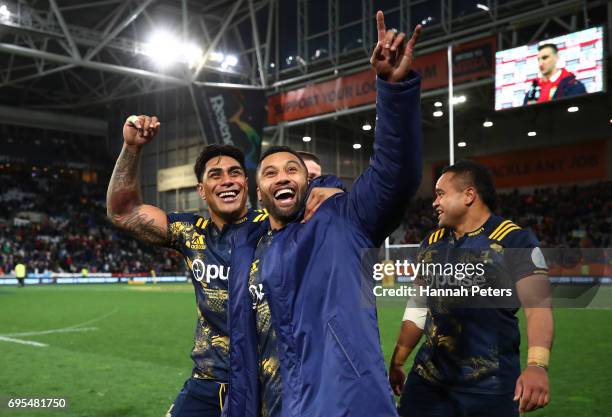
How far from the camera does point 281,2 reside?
102ft

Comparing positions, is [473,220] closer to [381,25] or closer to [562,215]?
[381,25]

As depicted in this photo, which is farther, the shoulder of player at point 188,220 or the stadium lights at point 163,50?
the stadium lights at point 163,50

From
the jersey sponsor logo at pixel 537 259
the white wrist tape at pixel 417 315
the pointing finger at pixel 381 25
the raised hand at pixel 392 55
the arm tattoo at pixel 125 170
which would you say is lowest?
the white wrist tape at pixel 417 315

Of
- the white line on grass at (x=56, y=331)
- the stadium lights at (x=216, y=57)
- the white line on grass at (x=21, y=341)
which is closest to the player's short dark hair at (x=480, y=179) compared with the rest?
the white line on grass at (x=21, y=341)

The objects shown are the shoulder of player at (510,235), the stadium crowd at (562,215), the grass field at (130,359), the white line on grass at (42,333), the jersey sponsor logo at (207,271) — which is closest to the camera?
the shoulder of player at (510,235)

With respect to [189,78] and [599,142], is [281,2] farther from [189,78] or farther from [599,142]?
[599,142]

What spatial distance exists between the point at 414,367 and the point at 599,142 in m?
28.8

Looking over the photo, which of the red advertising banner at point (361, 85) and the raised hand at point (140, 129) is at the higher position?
the red advertising banner at point (361, 85)

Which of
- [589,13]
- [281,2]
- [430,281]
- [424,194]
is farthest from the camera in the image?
[424,194]

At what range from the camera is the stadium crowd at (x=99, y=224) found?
88.0 ft

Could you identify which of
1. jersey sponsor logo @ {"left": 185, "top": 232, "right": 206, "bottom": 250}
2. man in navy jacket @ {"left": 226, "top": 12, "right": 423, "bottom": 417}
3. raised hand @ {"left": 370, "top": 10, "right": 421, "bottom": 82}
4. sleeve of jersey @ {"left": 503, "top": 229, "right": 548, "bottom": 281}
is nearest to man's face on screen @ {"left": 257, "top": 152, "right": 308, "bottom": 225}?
man in navy jacket @ {"left": 226, "top": 12, "right": 423, "bottom": 417}

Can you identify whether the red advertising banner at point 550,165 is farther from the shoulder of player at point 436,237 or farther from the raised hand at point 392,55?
the raised hand at point 392,55

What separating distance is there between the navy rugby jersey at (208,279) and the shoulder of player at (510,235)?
1245 millimetres

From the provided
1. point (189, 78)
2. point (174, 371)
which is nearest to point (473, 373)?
point (174, 371)
